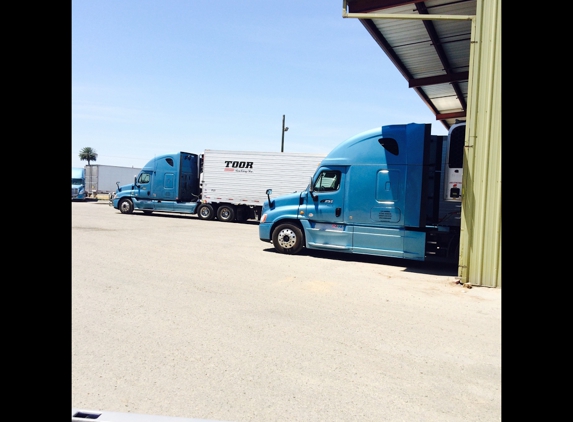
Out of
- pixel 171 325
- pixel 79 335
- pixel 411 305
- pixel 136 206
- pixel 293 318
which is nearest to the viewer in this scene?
pixel 79 335

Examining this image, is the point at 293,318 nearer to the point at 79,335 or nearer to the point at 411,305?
the point at 411,305

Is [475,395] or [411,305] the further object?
[411,305]

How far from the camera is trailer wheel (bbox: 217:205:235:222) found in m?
22.9

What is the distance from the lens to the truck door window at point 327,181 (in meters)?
11.4

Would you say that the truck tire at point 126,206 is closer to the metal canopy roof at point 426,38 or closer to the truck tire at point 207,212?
the truck tire at point 207,212

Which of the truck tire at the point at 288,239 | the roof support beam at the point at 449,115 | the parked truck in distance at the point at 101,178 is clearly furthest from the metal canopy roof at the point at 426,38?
the parked truck in distance at the point at 101,178

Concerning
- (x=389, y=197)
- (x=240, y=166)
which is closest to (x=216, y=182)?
(x=240, y=166)

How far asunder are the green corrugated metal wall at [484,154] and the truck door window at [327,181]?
11.6 ft

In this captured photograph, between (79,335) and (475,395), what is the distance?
4073 mm

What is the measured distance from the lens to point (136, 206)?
24797mm
